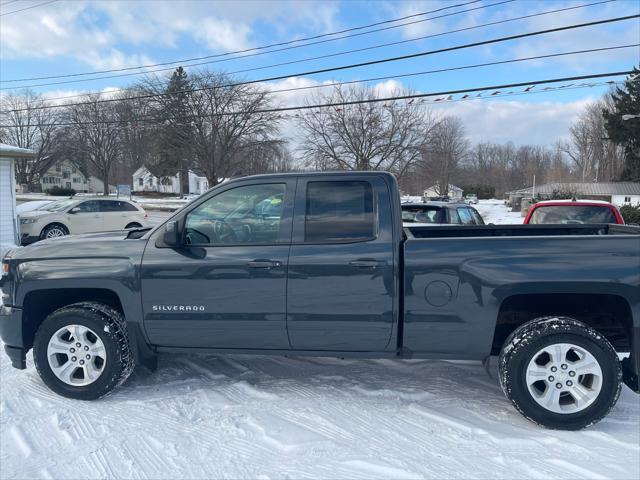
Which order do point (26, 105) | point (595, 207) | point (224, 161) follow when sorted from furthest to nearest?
point (26, 105), point (224, 161), point (595, 207)

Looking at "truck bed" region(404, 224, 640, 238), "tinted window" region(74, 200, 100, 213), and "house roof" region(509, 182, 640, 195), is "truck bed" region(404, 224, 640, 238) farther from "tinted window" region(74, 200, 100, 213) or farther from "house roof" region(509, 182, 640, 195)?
"house roof" region(509, 182, 640, 195)

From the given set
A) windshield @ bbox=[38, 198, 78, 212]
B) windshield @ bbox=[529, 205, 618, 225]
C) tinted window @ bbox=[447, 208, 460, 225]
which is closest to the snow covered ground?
windshield @ bbox=[529, 205, 618, 225]

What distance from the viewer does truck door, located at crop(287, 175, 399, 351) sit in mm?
3422

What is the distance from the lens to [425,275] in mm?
3369

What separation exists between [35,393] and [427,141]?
30.4 metres

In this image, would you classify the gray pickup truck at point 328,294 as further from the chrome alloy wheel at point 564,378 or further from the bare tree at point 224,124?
the bare tree at point 224,124

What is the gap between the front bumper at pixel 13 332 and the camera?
12.6 feet

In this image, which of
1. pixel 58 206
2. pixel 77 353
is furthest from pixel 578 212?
pixel 58 206

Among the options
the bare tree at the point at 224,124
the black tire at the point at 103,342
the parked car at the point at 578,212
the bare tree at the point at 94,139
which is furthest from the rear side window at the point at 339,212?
the bare tree at the point at 94,139

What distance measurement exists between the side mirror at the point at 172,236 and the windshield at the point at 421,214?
623 centimetres

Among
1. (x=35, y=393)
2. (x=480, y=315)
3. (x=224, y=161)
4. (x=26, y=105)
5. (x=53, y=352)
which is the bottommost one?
(x=35, y=393)

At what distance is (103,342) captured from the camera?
3.71 metres

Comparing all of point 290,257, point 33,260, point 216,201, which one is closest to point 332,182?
point 290,257

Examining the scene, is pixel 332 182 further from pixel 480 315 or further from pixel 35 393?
pixel 35 393
